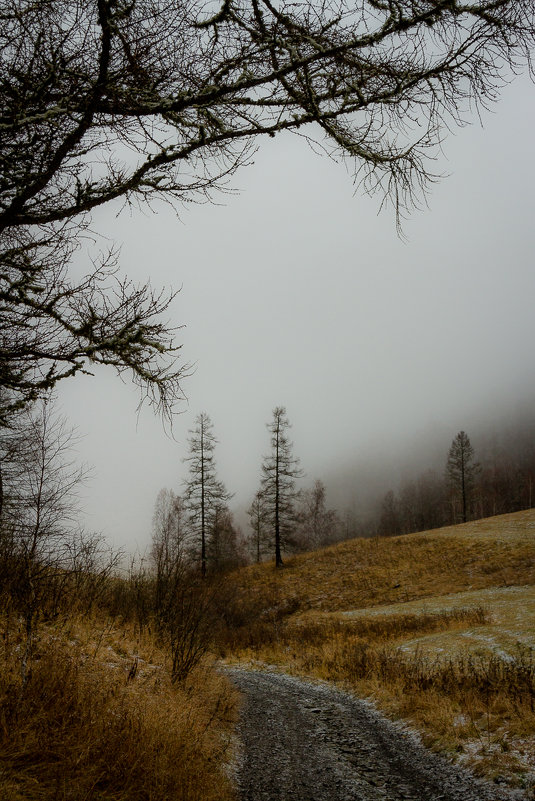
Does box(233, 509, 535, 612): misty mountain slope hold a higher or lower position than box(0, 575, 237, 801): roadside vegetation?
lower

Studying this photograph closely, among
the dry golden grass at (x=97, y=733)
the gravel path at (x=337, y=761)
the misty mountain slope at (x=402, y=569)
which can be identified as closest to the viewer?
the dry golden grass at (x=97, y=733)

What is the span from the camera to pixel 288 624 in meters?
21.7

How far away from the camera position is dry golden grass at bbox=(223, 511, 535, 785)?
6.55 m

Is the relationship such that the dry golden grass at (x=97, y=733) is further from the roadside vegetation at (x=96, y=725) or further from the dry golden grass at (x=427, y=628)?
the dry golden grass at (x=427, y=628)

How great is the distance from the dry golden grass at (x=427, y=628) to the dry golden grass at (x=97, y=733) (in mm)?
3361

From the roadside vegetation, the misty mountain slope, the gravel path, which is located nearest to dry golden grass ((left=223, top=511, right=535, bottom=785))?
the misty mountain slope

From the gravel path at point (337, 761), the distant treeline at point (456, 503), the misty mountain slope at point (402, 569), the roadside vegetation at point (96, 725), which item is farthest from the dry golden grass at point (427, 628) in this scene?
the distant treeline at point (456, 503)

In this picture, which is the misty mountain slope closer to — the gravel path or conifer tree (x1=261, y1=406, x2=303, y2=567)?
conifer tree (x1=261, y1=406, x2=303, y2=567)

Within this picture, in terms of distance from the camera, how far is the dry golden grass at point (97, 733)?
→ 3.37 meters

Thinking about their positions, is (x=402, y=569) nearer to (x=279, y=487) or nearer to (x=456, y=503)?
(x=279, y=487)

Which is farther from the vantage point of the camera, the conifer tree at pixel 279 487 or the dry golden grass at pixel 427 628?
the conifer tree at pixel 279 487

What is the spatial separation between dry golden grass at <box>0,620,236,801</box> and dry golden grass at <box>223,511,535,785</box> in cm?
336

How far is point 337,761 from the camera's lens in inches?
242

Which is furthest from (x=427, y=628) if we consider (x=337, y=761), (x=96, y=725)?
(x=96, y=725)
